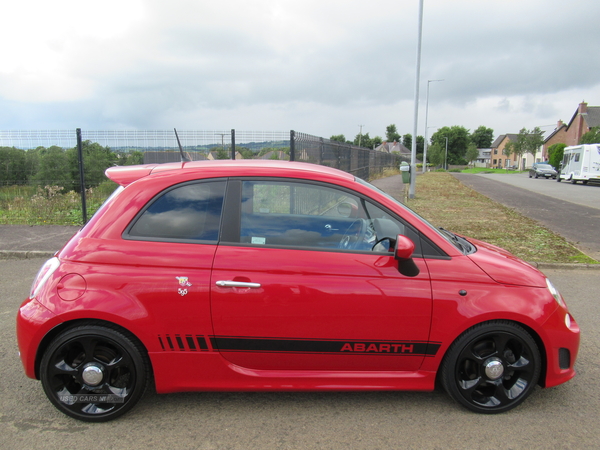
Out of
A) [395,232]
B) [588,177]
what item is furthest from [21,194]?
[588,177]

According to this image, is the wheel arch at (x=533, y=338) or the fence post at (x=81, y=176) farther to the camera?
the fence post at (x=81, y=176)

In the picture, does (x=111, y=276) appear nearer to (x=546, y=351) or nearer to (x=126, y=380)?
(x=126, y=380)

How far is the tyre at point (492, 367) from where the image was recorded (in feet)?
9.31

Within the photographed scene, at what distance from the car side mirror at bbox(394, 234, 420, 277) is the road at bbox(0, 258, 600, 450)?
38.6 inches

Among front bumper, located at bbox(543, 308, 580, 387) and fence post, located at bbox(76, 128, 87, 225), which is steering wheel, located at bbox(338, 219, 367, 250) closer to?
front bumper, located at bbox(543, 308, 580, 387)

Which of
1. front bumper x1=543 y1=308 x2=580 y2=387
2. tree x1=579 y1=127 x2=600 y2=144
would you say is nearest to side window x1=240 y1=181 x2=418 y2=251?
front bumper x1=543 y1=308 x2=580 y2=387

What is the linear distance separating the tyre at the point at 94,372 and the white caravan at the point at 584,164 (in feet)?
112

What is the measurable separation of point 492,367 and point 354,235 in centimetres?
123

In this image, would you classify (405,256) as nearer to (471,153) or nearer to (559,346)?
(559,346)

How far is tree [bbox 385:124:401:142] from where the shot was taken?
145525mm

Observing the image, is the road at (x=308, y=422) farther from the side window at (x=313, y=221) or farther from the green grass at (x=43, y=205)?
the green grass at (x=43, y=205)

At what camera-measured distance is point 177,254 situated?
2.75 m

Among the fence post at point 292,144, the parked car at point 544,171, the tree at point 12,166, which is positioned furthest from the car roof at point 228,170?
the parked car at point 544,171

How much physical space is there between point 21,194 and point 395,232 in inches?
410
